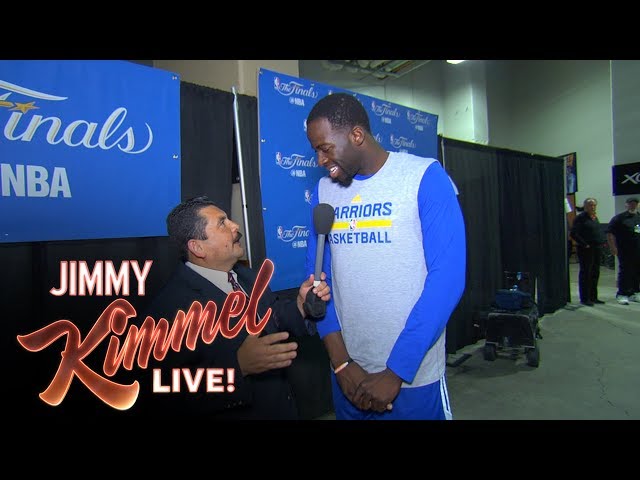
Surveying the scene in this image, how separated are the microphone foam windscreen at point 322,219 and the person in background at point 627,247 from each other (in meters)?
7.16

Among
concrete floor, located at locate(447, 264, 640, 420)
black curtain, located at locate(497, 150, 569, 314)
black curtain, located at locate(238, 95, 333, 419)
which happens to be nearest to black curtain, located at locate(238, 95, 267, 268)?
black curtain, located at locate(238, 95, 333, 419)

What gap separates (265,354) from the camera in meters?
1.43

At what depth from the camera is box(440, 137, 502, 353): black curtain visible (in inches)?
178

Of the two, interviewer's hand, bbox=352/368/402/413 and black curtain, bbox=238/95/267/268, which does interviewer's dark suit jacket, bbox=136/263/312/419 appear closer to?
interviewer's hand, bbox=352/368/402/413

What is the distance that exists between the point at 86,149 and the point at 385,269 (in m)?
1.52

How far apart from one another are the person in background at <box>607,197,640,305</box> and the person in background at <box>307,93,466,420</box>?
695 centimetres

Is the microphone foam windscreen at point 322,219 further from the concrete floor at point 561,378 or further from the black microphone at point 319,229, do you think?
the concrete floor at point 561,378

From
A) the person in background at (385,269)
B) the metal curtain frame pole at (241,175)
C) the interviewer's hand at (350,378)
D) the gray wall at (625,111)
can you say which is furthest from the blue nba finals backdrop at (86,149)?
the gray wall at (625,111)

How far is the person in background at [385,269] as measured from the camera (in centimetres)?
119

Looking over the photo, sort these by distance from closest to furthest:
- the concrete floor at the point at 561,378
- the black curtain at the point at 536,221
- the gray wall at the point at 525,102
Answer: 1. the concrete floor at the point at 561,378
2. the black curtain at the point at 536,221
3. the gray wall at the point at 525,102

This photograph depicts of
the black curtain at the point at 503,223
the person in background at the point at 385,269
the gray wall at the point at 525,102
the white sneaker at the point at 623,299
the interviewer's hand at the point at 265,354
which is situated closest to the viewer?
the person in background at the point at 385,269

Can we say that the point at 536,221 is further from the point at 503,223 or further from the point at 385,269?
the point at 385,269

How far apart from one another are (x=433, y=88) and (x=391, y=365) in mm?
10115

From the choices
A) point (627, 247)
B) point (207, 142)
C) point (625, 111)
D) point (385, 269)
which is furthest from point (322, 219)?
point (625, 111)
